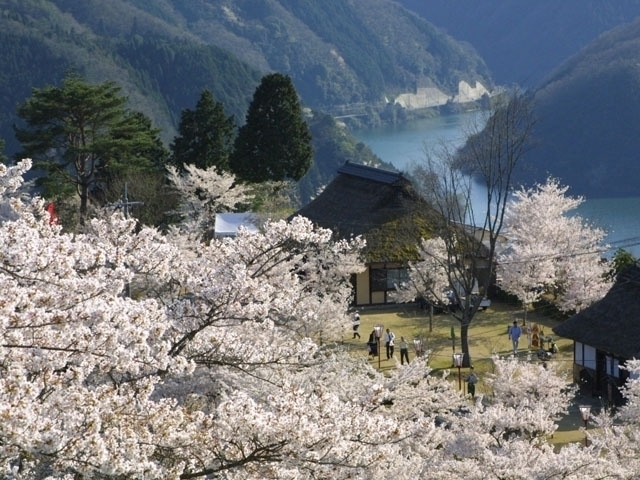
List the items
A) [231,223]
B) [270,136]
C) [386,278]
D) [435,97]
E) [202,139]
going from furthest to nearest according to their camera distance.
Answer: [435,97] → [202,139] → [270,136] → [231,223] → [386,278]

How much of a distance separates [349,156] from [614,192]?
1584 cm

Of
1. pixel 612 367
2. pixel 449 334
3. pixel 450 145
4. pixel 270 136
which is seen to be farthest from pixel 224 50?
pixel 612 367

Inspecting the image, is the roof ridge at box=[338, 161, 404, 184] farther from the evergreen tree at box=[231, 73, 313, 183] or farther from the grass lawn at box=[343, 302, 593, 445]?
the grass lawn at box=[343, 302, 593, 445]

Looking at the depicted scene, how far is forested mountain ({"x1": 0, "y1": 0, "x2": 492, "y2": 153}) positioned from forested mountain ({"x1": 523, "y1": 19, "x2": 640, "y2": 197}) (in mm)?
21614

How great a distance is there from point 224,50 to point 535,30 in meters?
77.9

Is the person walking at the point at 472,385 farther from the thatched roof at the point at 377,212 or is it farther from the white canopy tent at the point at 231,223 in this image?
the white canopy tent at the point at 231,223

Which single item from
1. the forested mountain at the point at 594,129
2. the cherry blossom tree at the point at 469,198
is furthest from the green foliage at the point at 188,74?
the cherry blossom tree at the point at 469,198

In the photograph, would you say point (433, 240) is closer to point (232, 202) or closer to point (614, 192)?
point (232, 202)

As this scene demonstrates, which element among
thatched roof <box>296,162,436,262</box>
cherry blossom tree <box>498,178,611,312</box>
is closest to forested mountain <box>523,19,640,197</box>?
thatched roof <box>296,162,436,262</box>

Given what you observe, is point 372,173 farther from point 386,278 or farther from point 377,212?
point 386,278

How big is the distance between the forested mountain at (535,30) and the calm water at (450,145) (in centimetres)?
3187

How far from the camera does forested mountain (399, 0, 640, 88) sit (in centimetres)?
13900

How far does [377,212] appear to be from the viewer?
81.5 ft

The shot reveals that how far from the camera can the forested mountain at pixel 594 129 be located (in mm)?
57656
